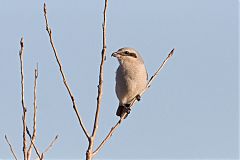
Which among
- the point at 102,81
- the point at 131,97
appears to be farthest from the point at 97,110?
the point at 131,97

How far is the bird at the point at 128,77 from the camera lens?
258 inches

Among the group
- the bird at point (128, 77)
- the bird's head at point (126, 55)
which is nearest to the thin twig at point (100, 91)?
the bird at point (128, 77)

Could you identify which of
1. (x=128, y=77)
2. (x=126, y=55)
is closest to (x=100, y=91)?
(x=128, y=77)

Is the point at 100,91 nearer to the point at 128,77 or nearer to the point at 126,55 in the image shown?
the point at 128,77

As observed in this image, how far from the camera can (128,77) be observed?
6.59 meters

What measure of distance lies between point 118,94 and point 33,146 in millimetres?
3806

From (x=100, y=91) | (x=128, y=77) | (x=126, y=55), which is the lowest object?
(x=100, y=91)

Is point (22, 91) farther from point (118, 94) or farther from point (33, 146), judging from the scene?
point (118, 94)

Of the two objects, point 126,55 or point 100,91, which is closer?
point 100,91

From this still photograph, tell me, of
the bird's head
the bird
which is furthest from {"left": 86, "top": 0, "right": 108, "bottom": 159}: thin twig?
the bird's head

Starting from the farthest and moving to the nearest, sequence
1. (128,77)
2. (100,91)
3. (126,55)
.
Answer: (126,55)
(128,77)
(100,91)

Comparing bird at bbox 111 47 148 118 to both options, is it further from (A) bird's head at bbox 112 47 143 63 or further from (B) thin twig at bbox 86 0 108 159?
(B) thin twig at bbox 86 0 108 159

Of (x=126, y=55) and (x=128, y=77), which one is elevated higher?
(x=126, y=55)

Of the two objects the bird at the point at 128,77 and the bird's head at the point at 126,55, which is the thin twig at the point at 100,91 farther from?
the bird's head at the point at 126,55
